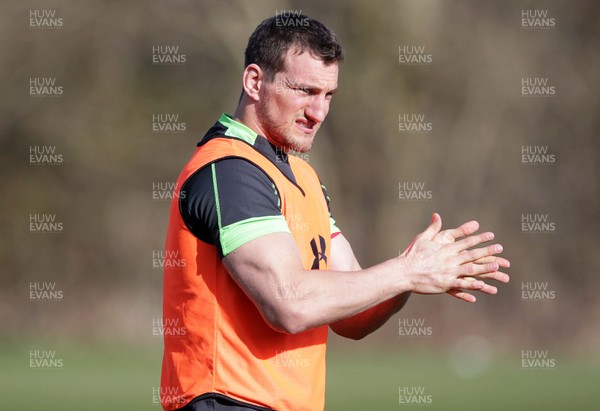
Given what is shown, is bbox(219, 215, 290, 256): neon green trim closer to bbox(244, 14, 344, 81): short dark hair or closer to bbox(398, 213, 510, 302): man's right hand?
bbox(398, 213, 510, 302): man's right hand

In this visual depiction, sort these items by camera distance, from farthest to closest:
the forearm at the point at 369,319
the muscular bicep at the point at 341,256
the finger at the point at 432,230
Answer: the muscular bicep at the point at 341,256 → the forearm at the point at 369,319 → the finger at the point at 432,230

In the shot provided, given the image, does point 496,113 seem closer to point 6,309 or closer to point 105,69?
point 105,69

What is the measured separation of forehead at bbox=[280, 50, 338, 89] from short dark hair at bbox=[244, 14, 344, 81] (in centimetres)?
2

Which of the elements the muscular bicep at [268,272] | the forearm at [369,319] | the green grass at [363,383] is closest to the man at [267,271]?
the muscular bicep at [268,272]

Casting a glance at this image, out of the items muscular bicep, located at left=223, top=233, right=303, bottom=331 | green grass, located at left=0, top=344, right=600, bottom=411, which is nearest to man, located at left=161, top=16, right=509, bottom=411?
muscular bicep, located at left=223, top=233, right=303, bottom=331

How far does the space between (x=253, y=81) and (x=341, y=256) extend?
74 cm

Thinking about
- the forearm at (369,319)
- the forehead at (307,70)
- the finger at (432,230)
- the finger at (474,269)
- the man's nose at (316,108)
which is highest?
the forehead at (307,70)

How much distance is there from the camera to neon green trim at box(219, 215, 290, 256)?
283 centimetres

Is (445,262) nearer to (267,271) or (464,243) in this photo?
(464,243)

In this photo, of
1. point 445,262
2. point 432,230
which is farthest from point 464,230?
point 445,262

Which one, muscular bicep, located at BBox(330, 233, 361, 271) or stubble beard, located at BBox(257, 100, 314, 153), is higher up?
stubble beard, located at BBox(257, 100, 314, 153)

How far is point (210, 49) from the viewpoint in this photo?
17.8m

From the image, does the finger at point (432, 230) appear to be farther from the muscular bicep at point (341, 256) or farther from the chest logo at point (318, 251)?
the muscular bicep at point (341, 256)

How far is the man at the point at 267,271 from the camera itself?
283 cm
